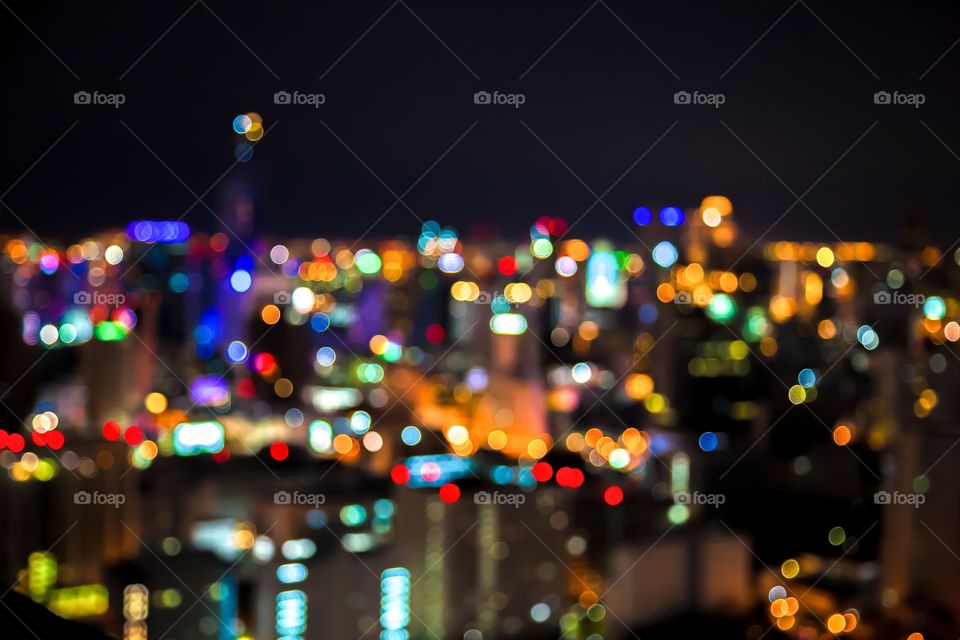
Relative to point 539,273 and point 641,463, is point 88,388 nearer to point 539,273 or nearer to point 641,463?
point 539,273

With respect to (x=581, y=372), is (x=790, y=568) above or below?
below

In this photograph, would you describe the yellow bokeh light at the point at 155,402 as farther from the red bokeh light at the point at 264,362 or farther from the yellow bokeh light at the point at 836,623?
the yellow bokeh light at the point at 836,623

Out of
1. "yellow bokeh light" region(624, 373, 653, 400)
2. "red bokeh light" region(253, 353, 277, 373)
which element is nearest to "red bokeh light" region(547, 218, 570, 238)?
"yellow bokeh light" region(624, 373, 653, 400)

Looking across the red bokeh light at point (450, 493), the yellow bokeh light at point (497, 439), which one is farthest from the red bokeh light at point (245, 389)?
the red bokeh light at point (450, 493)

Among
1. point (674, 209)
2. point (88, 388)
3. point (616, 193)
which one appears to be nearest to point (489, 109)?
point (616, 193)

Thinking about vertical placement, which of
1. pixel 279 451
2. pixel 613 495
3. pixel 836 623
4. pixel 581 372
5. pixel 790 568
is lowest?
pixel 836 623

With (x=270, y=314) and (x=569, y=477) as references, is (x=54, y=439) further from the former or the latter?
(x=569, y=477)

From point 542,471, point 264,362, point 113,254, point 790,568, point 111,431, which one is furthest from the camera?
point 264,362

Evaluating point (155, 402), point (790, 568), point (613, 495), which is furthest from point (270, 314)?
point (790, 568)
